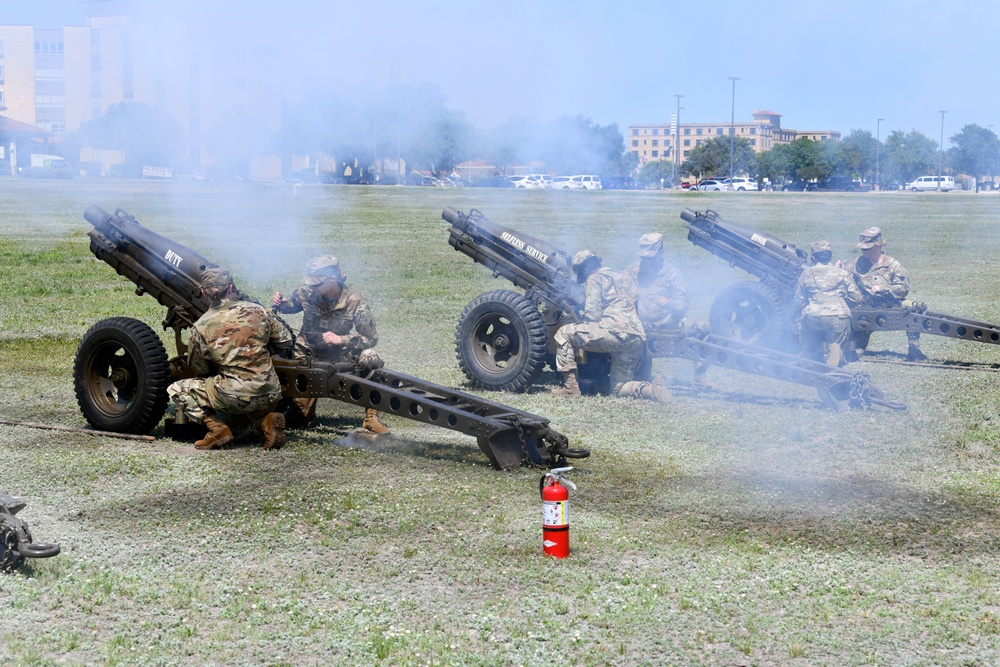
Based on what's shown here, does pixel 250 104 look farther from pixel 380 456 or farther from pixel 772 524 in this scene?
pixel 772 524

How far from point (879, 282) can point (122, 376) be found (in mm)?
7992

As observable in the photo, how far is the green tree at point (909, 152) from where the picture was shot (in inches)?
710

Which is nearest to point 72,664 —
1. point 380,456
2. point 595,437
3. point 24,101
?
point 380,456

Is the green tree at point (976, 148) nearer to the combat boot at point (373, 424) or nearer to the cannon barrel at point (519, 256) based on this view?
the cannon barrel at point (519, 256)

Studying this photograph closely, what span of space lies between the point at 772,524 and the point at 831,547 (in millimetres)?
→ 468

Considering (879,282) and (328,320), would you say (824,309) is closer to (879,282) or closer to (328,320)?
(879,282)

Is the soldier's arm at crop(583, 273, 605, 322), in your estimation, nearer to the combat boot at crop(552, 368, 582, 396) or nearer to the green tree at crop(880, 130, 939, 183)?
the combat boot at crop(552, 368, 582, 396)

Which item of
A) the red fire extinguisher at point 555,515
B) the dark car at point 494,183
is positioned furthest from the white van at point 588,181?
the red fire extinguisher at point 555,515

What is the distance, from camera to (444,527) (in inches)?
263

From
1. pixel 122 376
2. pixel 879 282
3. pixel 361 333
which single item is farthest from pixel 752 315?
pixel 122 376

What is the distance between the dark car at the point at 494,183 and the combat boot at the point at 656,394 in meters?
4.11

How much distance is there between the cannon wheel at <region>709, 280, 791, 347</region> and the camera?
13.1 metres

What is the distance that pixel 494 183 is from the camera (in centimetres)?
1423

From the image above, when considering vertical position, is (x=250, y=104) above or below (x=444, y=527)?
above
